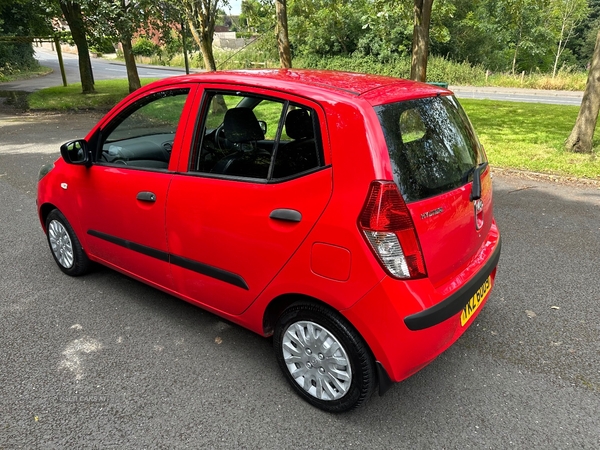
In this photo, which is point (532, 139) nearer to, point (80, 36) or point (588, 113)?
point (588, 113)

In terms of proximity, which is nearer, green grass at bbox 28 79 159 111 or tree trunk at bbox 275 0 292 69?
tree trunk at bbox 275 0 292 69

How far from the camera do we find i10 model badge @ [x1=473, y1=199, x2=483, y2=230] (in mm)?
2484

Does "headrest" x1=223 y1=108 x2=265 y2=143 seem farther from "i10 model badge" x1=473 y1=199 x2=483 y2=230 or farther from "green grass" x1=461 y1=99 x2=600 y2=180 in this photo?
"green grass" x1=461 y1=99 x2=600 y2=180

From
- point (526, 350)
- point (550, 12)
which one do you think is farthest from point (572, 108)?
point (550, 12)

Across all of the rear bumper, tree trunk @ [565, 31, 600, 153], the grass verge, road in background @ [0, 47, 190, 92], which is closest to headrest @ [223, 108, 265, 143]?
the rear bumper

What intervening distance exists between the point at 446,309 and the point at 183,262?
5.36 feet

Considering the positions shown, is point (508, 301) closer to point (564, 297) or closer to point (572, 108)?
point (564, 297)

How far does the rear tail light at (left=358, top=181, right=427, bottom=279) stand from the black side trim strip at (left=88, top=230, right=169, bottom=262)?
1534 mm

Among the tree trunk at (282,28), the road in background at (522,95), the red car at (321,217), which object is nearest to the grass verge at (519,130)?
the road in background at (522,95)

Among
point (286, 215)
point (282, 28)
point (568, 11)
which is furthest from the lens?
point (568, 11)

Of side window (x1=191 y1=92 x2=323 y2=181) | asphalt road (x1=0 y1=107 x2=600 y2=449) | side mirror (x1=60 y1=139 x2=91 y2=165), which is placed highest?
side window (x1=191 y1=92 x2=323 y2=181)

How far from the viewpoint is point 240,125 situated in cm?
286

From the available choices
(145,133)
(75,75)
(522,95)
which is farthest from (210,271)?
(75,75)

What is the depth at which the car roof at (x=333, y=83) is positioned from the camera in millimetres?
2312
